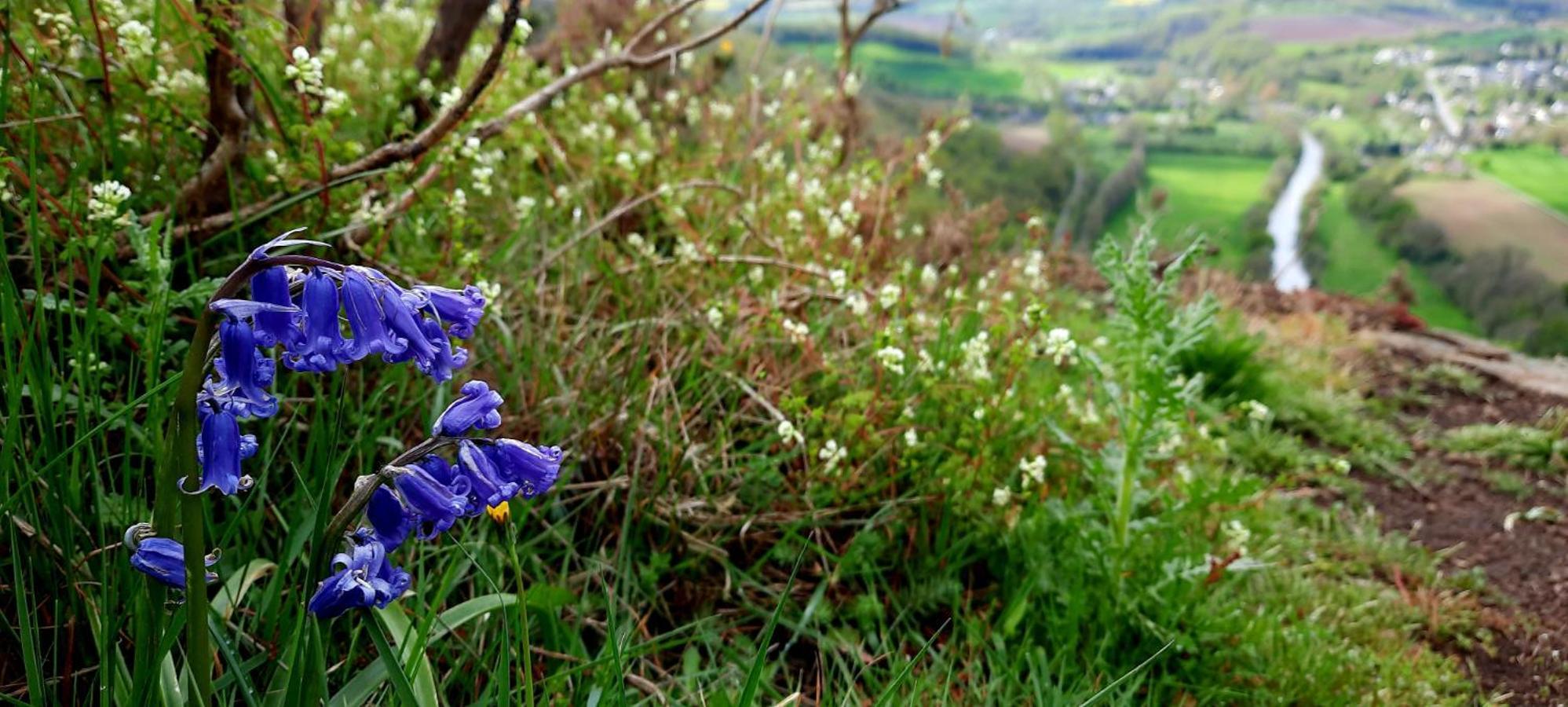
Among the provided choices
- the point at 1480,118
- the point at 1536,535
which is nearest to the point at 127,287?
the point at 1536,535

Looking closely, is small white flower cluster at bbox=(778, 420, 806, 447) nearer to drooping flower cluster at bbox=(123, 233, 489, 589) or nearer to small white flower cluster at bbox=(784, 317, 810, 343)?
small white flower cluster at bbox=(784, 317, 810, 343)

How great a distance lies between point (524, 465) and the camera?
3.80 ft

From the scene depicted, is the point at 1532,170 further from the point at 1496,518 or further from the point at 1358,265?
the point at 1496,518

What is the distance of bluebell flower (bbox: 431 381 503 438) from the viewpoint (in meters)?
1.13

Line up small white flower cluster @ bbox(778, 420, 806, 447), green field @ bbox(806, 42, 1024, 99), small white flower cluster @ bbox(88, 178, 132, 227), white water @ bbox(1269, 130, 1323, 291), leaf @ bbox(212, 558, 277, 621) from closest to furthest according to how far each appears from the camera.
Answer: leaf @ bbox(212, 558, 277, 621) → small white flower cluster @ bbox(88, 178, 132, 227) → small white flower cluster @ bbox(778, 420, 806, 447) → white water @ bbox(1269, 130, 1323, 291) → green field @ bbox(806, 42, 1024, 99)

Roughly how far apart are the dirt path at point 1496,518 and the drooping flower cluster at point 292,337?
2887mm

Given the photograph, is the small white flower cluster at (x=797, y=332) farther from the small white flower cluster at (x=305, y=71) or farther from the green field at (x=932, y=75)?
the green field at (x=932, y=75)

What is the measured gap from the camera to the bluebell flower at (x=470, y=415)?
1.13 meters

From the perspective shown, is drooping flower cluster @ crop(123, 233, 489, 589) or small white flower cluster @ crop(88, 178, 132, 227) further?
small white flower cluster @ crop(88, 178, 132, 227)

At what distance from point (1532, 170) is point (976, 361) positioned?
809cm

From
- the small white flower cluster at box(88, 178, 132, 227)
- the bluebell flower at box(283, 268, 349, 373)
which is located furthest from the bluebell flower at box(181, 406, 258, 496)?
the small white flower cluster at box(88, 178, 132, 227)

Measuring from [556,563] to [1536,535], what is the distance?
3.59 meters

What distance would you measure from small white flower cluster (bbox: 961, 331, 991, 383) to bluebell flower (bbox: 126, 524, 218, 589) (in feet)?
6.63

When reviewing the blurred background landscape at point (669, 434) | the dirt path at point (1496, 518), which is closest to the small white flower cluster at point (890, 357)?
the blurred background landscape at point (669, 434)
